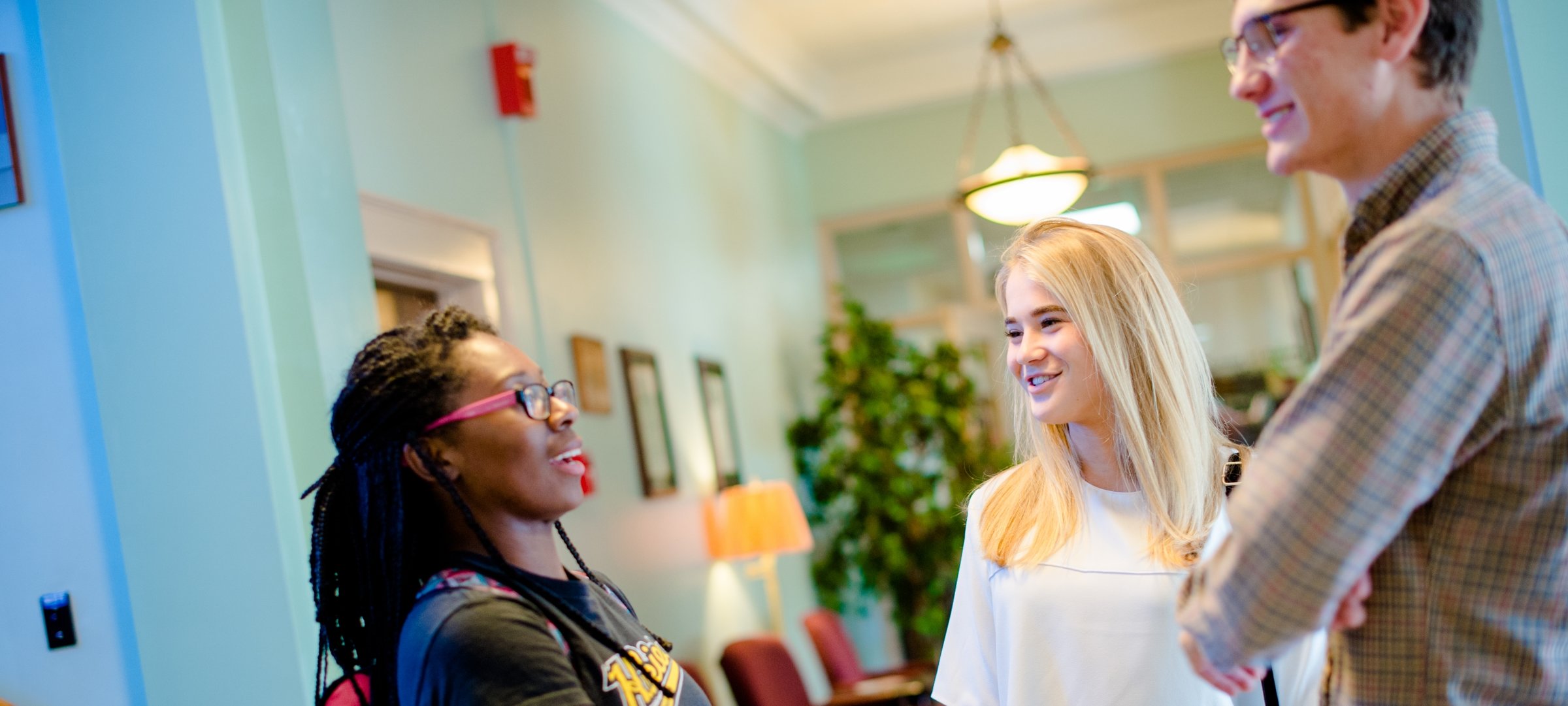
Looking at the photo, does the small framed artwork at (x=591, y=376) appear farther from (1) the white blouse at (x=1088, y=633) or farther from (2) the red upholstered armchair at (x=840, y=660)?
(1) the white blouse at (x=1088, y=633)

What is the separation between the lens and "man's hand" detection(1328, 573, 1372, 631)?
3.79 feet

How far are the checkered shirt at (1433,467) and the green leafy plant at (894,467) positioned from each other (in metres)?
5.48

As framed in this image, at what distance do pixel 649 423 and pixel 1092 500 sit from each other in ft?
9.97

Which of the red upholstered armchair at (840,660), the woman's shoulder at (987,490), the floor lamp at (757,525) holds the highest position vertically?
the woman's shoulder at (987,490)

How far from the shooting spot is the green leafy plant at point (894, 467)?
6723 millimetres

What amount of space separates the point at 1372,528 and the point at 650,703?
0.90 metres

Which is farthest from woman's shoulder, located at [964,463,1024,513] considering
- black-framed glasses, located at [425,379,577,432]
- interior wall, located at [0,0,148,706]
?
interior wall, located at [0,0,148,706]

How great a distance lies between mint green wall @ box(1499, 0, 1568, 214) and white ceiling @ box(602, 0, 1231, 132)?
14.9ft

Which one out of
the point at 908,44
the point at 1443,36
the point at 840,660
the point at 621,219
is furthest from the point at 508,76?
the point at 908,44

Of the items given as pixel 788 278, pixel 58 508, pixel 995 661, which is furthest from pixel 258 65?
pixel 788 278

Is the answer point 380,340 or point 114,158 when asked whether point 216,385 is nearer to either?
point 114,158

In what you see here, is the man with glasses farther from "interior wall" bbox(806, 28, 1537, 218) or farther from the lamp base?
"interior wall" bbox(806, 28, 1537, 218)

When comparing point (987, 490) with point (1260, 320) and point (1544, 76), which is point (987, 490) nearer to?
point (1544, 76)

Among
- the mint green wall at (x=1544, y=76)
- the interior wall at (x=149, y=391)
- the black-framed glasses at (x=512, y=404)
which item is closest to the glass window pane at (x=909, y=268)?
the mint green wall at (x=1544, y=76)
